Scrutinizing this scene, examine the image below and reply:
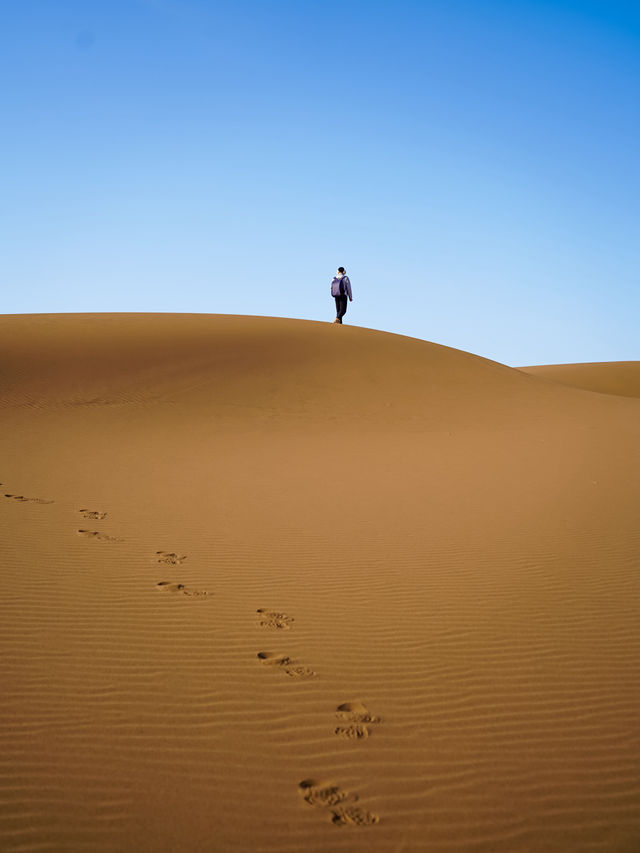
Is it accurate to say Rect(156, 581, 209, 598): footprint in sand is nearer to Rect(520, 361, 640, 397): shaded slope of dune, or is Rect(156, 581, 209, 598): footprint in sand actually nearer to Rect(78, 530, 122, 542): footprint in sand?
Rect(78, 530, 122, 542): footprint in sand

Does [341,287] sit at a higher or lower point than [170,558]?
higher

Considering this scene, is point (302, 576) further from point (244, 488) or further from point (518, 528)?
point (244, 488)

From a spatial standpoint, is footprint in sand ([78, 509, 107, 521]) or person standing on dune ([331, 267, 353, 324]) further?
person standing on dune ([331, 267, 353, 324])

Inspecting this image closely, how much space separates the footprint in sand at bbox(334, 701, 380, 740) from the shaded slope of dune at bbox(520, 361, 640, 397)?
160 feet

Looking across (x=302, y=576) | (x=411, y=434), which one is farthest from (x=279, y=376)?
(x=302, y=576)

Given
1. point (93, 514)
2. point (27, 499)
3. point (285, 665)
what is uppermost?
point (27, 499)

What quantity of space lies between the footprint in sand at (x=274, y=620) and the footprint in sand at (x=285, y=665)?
489 mm

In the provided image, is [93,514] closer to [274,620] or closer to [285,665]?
[274,620]

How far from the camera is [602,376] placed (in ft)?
185

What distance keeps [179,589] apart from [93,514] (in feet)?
10.6

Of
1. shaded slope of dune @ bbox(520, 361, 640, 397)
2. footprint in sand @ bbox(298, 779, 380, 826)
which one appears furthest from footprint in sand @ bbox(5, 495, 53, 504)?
shaded slope of dune @ bbox(520, 361, 640, 397)

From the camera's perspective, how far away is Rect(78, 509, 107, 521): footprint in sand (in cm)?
849

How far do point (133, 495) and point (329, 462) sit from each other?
4.60 meters

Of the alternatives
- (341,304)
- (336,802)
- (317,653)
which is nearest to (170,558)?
(317,653)
